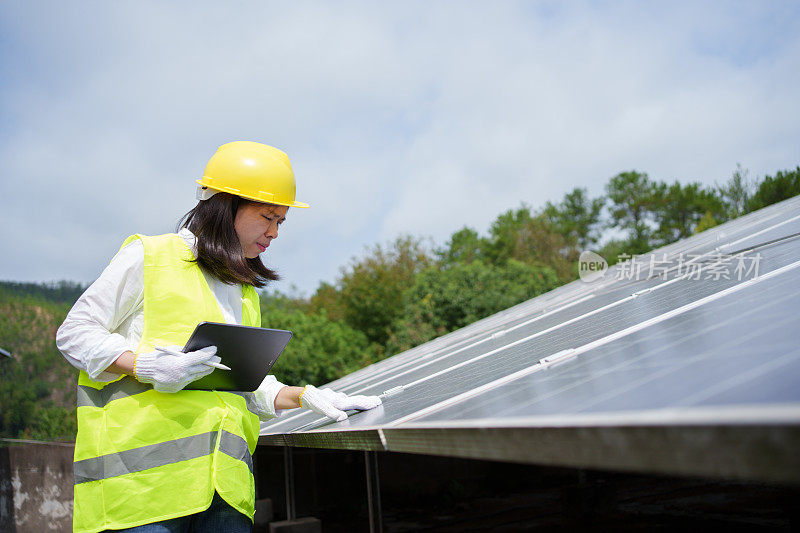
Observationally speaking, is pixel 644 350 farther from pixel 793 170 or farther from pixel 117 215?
pixel 117 215

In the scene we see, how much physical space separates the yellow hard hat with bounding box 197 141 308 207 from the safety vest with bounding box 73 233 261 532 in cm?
38

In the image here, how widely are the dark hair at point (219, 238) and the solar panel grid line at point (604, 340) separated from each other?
3.83ft

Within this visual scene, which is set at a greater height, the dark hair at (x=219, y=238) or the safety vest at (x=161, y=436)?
the dark hair at (x=219, y=238)

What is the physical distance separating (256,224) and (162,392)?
3.13ft

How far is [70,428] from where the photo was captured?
1410 cm

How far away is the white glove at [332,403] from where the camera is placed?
3369 mm

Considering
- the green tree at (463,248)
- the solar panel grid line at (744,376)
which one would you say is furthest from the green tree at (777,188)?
the solar panel grid line at (744,376)

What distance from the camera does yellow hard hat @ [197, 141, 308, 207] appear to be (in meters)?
3.07

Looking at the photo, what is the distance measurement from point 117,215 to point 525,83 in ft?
128

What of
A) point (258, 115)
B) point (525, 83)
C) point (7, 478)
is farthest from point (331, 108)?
point (7, 478)

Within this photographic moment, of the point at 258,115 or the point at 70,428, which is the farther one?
the point at 258,115

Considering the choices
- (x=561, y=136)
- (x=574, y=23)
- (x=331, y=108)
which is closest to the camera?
(x=574, y=23)

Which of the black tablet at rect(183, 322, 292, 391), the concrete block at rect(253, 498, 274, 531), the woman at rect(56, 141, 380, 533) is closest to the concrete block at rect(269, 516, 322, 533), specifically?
the concrete block at rect(253, 498, 274, 531)

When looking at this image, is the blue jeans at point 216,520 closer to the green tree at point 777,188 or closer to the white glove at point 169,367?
the white glove at point 169,367
